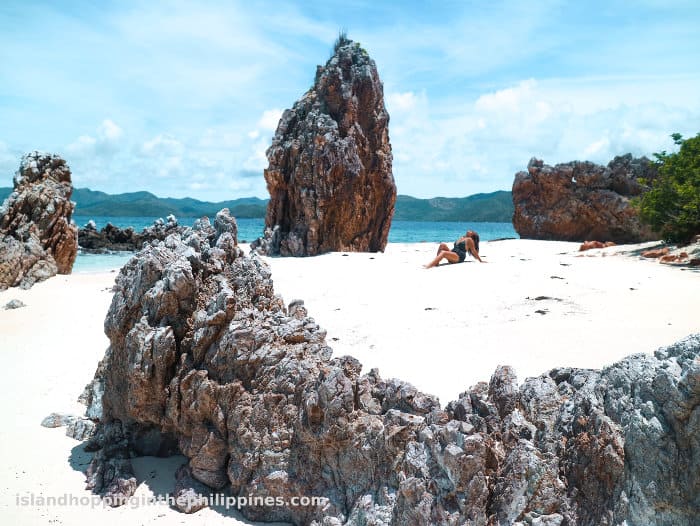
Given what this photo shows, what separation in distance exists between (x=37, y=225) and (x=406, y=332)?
45.7 feet

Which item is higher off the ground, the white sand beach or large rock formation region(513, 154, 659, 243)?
large rock formation region(513, 154, 659, 243)

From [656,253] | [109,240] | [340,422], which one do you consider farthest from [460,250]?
[109,240]

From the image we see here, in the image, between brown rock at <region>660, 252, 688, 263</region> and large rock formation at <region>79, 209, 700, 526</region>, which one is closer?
large rock formation at <region>79, 209, 700, 526</region>

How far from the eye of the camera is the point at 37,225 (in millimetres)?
16188

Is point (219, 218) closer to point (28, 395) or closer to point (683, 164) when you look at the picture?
point (28, 395)

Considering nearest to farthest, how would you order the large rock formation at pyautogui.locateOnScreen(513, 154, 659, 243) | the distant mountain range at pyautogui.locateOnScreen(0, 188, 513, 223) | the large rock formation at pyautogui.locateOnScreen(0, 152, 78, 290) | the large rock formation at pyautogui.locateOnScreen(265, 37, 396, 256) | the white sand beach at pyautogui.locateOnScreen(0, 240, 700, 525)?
1. the white sand beach at pyautogui.locateOnScreen(0, 240, 700, 525)
2. the large rock formation at pyautogui.locateOnScreen(0, 152, 78, 290)
3. the large rock formation at pyautogui.locateOnScreen(265, 37, 396, 256)
4. the large rock formation at pyautogui.locateOnScreen(513, 154, 659, 243)
5. the distant mountain range at pyautogui.locateOnScreen(0, 188, 513, 223)

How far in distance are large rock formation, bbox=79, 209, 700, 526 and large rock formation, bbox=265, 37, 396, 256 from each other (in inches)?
408

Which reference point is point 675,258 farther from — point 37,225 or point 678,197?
point 37,225

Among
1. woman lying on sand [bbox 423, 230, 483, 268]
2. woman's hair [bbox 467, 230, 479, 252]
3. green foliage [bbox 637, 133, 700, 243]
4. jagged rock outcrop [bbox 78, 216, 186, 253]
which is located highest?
green foliage [bbox 637, 133, 700, 243]

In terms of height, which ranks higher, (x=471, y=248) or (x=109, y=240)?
(x=471, y=248)

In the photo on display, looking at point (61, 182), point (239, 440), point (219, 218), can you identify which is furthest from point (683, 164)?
point (61, 182)

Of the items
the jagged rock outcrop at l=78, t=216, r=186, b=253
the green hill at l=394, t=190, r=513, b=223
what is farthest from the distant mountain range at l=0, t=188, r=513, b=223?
the jagged rock outcrop at l=78, t=216, r=186, b=253

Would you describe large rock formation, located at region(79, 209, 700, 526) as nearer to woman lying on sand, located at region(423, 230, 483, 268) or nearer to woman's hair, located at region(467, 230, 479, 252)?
woman lying on sand, located at region(423, 230, 483, 268)

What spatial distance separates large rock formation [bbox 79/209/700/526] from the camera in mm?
3000
